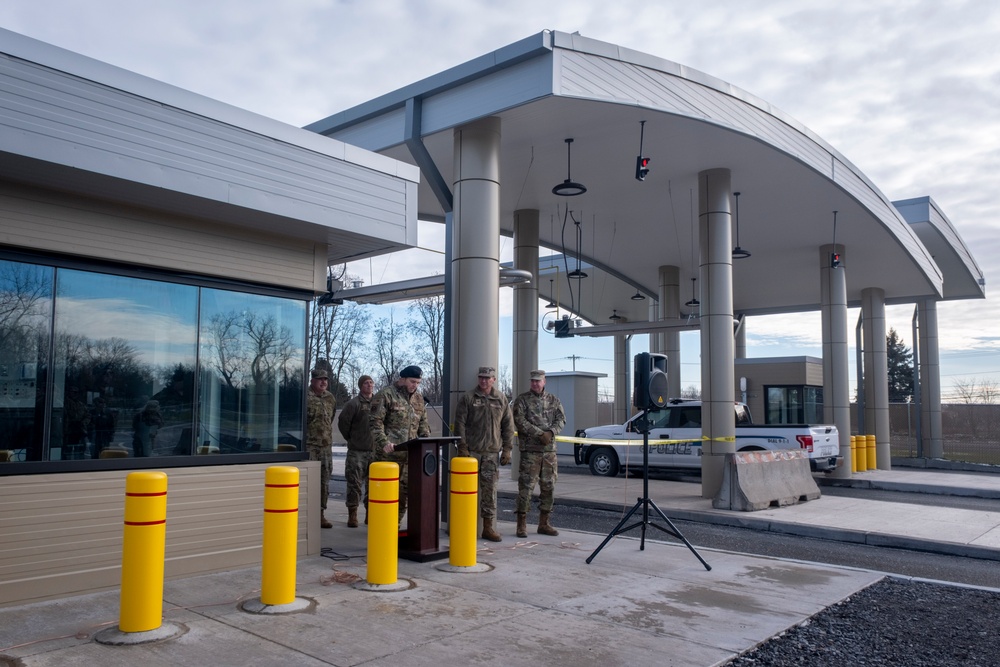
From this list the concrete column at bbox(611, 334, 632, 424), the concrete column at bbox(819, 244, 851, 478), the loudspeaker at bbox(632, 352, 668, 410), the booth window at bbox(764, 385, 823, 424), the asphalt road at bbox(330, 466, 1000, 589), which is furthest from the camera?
the booth window at bbox(764, 385, 823, 424)

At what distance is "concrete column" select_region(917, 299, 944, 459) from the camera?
2623cm

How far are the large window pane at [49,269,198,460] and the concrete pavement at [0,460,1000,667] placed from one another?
128cm

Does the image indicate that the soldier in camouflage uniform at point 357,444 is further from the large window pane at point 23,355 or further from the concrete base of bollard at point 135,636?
the concrete base of bollard at point 135,636

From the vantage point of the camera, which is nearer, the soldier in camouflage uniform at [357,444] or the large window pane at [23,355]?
the large window pane at [23,355]

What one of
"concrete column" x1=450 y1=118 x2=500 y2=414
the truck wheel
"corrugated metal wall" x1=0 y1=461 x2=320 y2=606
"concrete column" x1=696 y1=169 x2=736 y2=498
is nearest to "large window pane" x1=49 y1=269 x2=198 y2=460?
"corrugated metal wall" x1=0 y1=461 x2=320 y2=606

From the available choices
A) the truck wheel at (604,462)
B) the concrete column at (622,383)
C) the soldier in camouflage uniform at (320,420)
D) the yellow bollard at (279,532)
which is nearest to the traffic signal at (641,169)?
the soldier in camouflage uniform at (320,420)

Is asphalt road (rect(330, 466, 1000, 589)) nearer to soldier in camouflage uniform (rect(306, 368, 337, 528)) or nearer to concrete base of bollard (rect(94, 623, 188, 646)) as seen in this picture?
soldier in camouflage uniform (rect(306, 368, 337, 528))

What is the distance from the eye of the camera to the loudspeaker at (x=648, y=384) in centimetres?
895

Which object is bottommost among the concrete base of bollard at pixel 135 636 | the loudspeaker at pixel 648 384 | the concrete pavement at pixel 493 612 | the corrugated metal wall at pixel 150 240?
the concrete pavement at pixel 493 612

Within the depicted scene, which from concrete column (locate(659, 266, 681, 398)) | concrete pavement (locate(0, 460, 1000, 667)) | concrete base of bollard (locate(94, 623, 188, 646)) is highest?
concrete column (locate(659, 266, 681, 398))

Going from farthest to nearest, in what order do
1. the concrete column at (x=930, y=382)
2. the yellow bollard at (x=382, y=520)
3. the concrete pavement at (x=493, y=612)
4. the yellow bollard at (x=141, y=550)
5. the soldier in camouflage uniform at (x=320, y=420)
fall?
the concrete column at (x=930, y=382) → the soldier in camouflage uniform at (x=320, y=420) → the yellow bollard at (x=382, y=520) → the yellow bollard at (x=141, y=550) → the concrete pavement at (x=493, y=612)

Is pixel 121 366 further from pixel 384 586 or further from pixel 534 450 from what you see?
pixel 534 450

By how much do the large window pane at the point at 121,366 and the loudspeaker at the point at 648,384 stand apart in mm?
4750

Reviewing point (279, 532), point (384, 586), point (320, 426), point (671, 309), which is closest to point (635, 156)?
point (320, 426)
